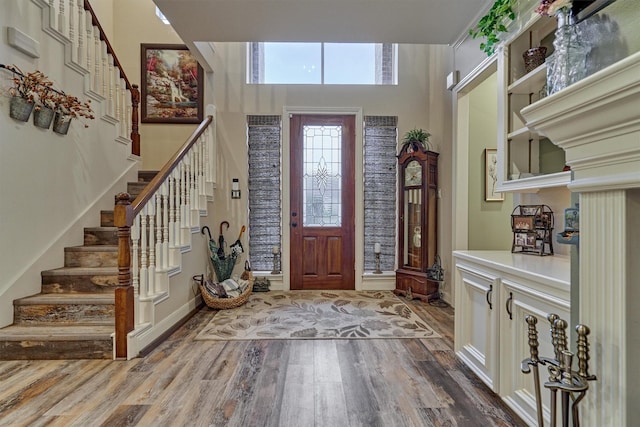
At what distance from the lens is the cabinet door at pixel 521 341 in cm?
146

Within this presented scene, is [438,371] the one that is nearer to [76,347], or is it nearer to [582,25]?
[582,25]

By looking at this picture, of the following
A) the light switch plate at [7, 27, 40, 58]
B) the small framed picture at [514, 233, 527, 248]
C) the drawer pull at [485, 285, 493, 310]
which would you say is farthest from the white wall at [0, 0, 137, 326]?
the small framed picture at [514, 233, 527, 248]

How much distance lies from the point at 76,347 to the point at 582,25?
3.28 meters

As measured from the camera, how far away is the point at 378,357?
2.38 metres

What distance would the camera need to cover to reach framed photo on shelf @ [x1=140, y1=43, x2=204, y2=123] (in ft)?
15.1

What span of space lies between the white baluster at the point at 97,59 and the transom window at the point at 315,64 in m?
1.69

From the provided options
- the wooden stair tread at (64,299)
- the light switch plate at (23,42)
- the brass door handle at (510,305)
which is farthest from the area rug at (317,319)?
the light switch plate at (23,42)

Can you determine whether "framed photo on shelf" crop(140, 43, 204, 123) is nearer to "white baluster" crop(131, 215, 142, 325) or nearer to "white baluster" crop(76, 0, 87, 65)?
"white baluster" crop(76, 0, 87, 65)

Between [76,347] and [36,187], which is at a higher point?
[36,187]

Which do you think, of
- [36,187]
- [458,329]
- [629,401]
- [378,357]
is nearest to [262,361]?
[378,357]

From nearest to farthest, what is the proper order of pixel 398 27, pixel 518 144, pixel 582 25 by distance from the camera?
pixel 582 25, pixel 518 144, pixel 398 27

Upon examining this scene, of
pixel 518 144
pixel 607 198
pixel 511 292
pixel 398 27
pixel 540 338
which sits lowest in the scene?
pixel 540 338

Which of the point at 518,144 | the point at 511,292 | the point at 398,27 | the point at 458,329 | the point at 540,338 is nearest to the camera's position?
the point at 540,338

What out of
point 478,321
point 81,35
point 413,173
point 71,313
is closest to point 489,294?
point 478,321
